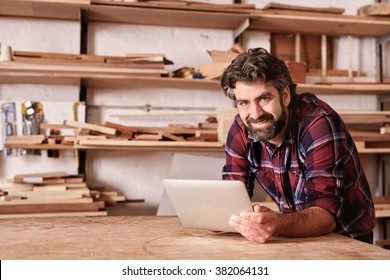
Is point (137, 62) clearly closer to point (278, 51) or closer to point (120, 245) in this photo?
point (278, 51)

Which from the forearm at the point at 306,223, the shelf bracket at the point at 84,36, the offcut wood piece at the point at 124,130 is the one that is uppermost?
the shelf bracket at the point at 84,36

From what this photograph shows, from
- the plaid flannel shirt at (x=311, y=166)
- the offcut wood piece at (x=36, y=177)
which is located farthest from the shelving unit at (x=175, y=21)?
the plaid flannel shirt at (x=311, y=166)

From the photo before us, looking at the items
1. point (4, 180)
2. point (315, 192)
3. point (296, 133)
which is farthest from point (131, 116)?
point (315, 192)

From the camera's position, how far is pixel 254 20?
11.0ft

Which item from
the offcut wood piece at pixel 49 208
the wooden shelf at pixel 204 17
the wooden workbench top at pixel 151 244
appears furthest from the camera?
the wooden shelf at pixel 204 17

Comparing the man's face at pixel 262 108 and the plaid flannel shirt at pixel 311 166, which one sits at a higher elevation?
the man's face at pixel 262 108

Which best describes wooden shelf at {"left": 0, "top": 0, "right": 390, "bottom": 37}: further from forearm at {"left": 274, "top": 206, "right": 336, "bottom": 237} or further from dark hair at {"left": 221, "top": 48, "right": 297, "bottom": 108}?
forearm at {"left": 274, "top": 206, "right": 336, "bottom": 237}

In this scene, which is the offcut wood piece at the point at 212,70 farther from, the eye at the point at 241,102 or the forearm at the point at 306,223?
the forearm at the point at 306,223

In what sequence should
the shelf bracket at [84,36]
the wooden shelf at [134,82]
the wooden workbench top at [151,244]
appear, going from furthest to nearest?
the shelf bracket at [84,36]
the wooden shelf at [134,82]
the wooden workbench top at [151,244]

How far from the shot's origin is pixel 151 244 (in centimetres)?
147

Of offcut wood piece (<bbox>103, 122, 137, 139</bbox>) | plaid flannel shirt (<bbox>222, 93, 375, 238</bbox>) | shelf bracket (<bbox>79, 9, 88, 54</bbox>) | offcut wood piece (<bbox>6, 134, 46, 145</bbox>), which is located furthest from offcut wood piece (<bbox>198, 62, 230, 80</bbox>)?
offcut wood piece (<bbox>6, 134, 46, 145</bbox>)

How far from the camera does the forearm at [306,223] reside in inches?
61.4

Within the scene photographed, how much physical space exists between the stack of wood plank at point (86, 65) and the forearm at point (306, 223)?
173 cm
